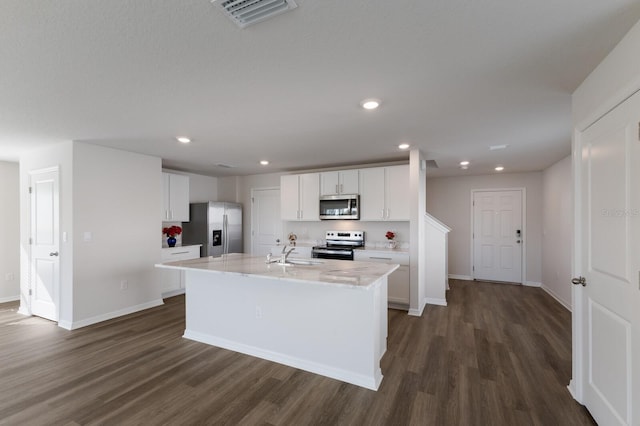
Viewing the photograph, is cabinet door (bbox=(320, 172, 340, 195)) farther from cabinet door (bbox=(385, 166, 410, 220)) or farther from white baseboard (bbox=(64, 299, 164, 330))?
white baseboard (bbox=(64, 299, 164, 330))

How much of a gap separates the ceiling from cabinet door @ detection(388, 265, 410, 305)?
196 cm

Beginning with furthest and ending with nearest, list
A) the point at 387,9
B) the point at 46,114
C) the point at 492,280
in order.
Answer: the point at 492,280
the point at 46,114
the point at 387,9

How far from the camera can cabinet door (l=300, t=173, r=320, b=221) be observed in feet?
17.9

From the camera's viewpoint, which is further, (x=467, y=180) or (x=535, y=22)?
(x=467, y=180)

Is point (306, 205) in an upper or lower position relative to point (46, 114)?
lower

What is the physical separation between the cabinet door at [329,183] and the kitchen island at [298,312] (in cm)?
215

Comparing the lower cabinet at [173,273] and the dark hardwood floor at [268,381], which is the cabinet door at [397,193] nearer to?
the dark hardwood floor at [268,381]

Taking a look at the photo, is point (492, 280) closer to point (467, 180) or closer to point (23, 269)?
point (467, 180)

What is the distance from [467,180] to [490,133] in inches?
135

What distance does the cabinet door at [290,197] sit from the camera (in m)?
A: 5.67

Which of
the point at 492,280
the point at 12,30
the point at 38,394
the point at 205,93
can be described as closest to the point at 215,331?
the point at 38,394

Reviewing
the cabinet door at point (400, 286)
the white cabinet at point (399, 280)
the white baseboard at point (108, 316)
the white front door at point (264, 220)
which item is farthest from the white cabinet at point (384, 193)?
the white baseboard at point (108, 316)

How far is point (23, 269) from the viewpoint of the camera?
438 cm

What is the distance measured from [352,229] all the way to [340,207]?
58 centimetres
